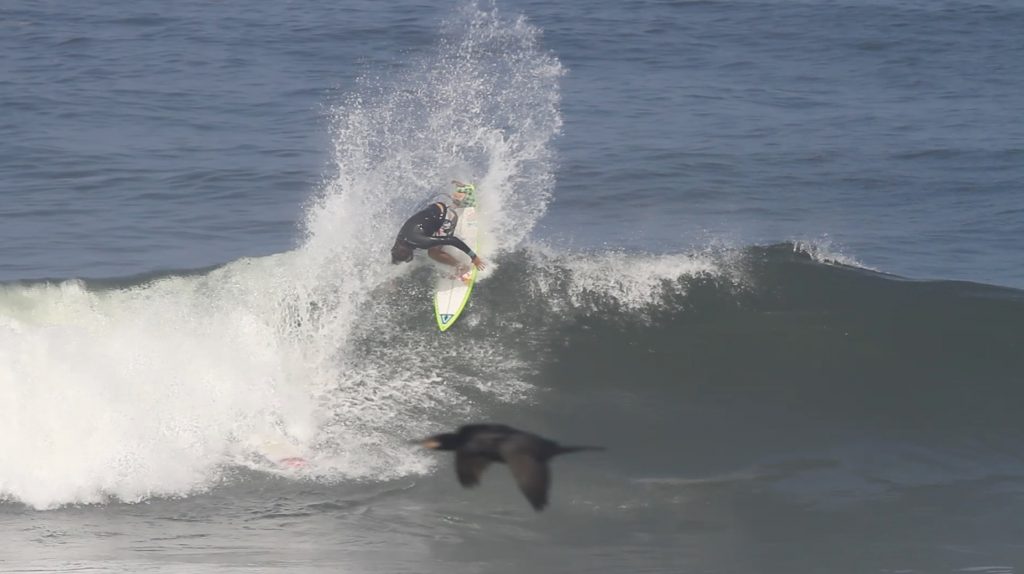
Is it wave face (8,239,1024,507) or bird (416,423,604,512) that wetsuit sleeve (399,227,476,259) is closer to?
wave face (8,239,1024,507)

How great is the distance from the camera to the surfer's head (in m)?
13.6

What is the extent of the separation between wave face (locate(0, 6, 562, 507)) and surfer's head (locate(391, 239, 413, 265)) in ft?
1.38

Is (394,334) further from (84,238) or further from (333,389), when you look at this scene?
(84,238)

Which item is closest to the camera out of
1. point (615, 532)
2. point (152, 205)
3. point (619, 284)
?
point (615, 532)

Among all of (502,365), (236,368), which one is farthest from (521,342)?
(236,368)

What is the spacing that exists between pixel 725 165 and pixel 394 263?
1013cm

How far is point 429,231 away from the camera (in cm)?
1348

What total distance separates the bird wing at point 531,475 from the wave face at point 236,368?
5.47 meters

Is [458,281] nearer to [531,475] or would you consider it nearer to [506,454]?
[506,454]

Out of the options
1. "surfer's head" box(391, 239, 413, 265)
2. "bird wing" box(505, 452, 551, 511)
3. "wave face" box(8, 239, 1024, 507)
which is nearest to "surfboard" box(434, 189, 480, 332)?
"wave face" box(8, 239, 1024, 507)

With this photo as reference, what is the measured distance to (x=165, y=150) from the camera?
23250 mm

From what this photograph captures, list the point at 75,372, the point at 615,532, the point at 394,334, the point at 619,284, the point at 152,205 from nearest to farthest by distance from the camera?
the point at 615,532 < the point at 75,372 < the point at 394,334 < the point at 619,284 < the point at 152,205

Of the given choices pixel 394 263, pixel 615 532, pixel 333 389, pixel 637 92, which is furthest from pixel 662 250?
pixel 637 92

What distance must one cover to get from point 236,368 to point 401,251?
218cm
